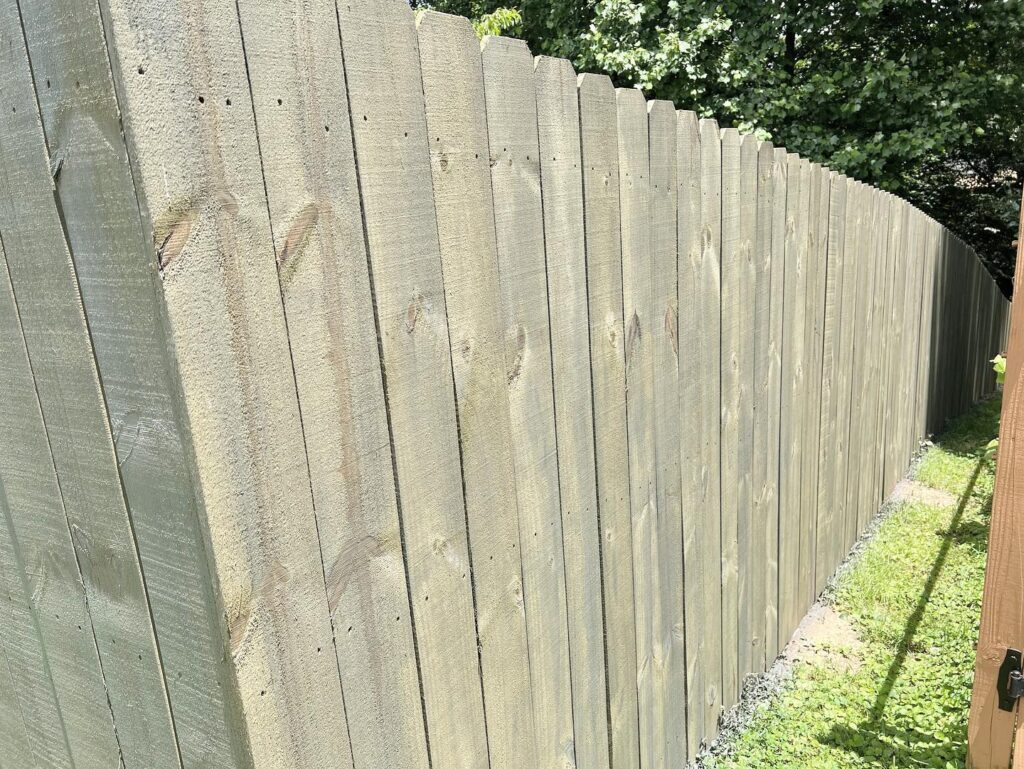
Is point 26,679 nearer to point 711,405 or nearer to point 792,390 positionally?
point 711,405

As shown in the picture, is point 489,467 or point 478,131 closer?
point 478,131

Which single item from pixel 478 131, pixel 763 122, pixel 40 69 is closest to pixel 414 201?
pixel 478 131

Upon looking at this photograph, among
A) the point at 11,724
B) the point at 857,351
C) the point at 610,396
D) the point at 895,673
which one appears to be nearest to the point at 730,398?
the point at 610,396

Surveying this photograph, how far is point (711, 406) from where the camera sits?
8.76ft

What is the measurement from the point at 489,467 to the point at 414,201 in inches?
22.8

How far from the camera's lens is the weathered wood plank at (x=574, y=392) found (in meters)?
1.72

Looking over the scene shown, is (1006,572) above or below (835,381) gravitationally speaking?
below

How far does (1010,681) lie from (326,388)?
2.25m

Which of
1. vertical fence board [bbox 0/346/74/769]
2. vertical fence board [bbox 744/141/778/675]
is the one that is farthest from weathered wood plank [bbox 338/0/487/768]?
vertical fence board [bbox 744/141/778/675]

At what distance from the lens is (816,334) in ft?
12.2

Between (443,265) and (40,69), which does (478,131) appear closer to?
(443,265)

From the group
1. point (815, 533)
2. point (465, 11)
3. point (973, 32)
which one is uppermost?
point (465, 11)

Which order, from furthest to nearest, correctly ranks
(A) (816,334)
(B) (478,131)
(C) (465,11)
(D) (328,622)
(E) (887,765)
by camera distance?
(C) (465,11) < (A) (816,334) < (E) (887,765) < (B) (478,131) < (D) (328,622)

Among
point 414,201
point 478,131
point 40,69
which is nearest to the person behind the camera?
point 40,69
